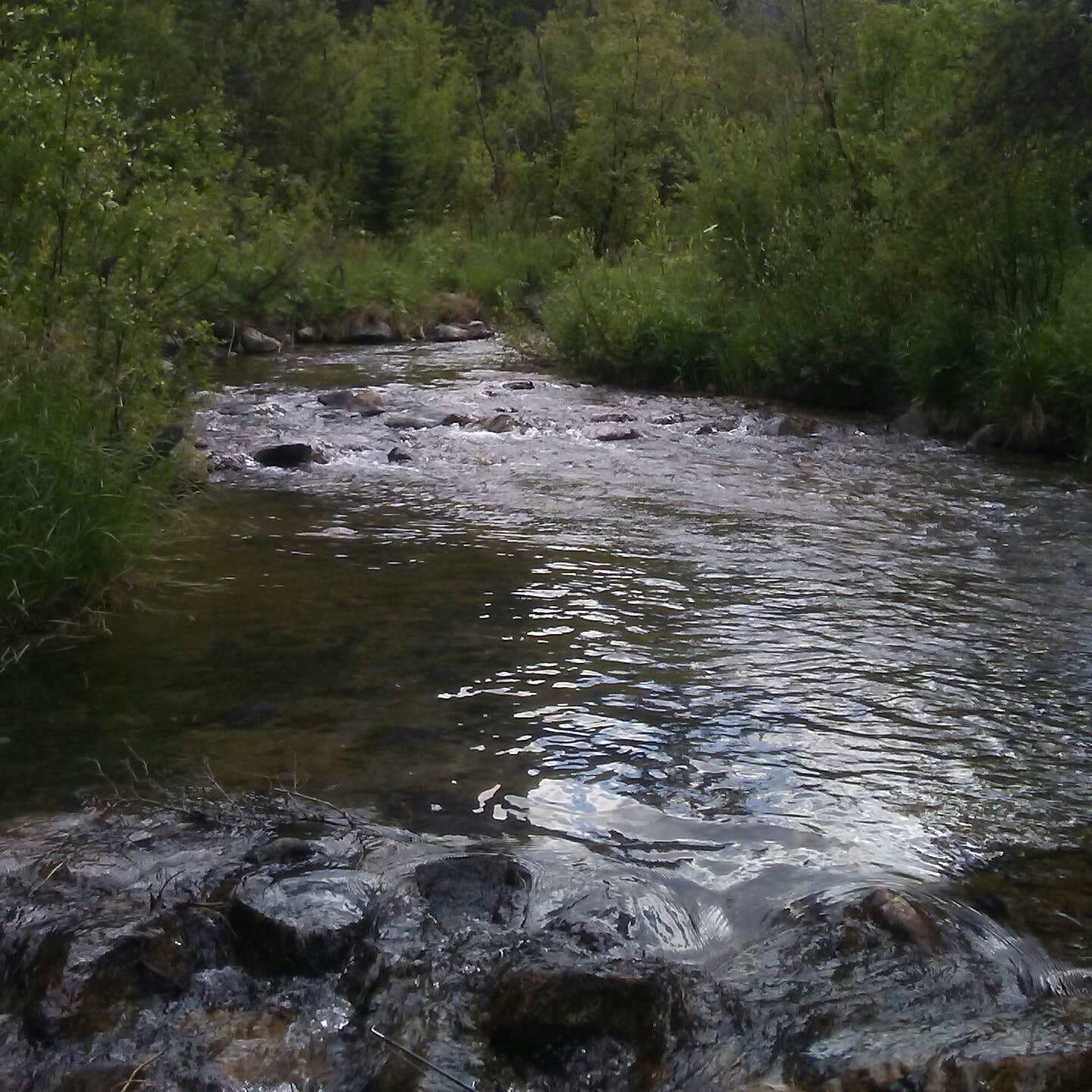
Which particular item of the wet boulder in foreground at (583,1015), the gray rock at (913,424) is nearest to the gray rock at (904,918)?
the wet boulder in foreground at (583,1015)

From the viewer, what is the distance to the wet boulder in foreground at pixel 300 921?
391cm

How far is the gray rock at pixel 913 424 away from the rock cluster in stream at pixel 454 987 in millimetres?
10775

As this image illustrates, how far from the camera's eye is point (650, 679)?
6301mm

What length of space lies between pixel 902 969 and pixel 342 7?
60773 mm

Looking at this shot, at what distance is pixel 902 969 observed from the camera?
12.7ft

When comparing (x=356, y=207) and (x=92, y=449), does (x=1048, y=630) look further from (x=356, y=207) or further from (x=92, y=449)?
(x=356, y=207)

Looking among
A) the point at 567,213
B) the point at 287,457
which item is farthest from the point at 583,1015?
the point at 567,213

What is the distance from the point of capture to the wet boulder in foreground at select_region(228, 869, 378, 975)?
154 inches

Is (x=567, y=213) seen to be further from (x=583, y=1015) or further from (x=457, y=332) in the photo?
(x=583, y=1015)

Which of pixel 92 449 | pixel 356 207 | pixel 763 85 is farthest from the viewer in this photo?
pixel 356 207

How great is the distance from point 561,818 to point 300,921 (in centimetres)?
118

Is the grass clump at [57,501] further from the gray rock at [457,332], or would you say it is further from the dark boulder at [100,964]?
the gray rock at [457,332]

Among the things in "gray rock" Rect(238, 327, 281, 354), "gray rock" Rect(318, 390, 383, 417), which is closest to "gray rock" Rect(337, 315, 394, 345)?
"gray rock" Rect(238, 327, 281, 354)

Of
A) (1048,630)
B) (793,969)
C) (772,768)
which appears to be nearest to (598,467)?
(1048,630)
